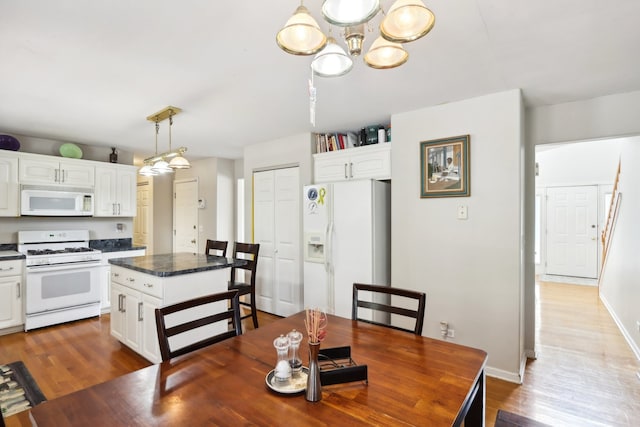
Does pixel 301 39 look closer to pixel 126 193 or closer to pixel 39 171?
pixel 39 171

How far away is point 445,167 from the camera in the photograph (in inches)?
116

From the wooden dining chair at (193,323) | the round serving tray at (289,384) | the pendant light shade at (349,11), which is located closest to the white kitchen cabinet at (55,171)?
the wooden dining chair at (193,323)

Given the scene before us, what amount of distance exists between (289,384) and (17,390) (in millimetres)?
2733

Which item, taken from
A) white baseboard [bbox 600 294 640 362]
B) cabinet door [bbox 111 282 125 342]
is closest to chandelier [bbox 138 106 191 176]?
cabinet door [bbox 111 282 125 342]

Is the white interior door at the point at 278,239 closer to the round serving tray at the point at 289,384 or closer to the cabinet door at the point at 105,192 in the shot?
the cabinet door at the point at 105,192

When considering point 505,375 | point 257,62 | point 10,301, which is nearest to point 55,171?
point 10,301

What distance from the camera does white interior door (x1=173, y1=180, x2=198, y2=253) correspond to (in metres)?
5.90

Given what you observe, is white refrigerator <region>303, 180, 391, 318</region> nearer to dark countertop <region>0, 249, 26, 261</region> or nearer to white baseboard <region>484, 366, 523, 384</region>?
white baseboard <region>484, 366, 523, 384</region>

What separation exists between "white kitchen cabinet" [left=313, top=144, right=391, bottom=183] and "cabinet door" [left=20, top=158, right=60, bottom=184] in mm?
3467

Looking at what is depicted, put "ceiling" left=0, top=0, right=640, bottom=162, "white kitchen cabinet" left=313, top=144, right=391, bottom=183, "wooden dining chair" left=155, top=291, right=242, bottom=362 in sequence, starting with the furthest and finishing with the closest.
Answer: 1. "white kitchen cabinet" left=313, top=144, right=391, bottom=183
2. "ceiling" left=0, top=0, right=640, bottom=162
3. "wooden dining chair" left=155, top=291, right=242, bottom=362

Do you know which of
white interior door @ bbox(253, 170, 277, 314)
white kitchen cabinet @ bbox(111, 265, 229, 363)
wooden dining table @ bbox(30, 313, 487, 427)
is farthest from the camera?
white interior door @ bbox(253, 170, 277, 314)

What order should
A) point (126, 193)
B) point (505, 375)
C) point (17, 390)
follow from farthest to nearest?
point (126, 193)
point (505, 375)
point (17, 390)

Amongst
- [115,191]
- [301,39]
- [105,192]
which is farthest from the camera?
[115,191]

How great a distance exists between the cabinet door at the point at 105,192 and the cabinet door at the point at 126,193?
0.07 metres
